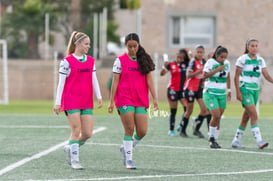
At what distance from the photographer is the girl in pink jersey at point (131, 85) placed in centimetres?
1154

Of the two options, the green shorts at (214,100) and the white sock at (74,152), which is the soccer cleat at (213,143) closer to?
the green shorts at (214,100)

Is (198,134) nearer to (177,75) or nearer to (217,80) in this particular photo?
(177,75)

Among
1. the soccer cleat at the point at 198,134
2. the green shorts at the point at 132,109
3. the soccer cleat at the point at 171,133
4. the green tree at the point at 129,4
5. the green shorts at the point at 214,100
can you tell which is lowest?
the soccer cleat at the point at 171,133

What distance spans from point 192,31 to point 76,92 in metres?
30.2

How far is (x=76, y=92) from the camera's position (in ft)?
37.9

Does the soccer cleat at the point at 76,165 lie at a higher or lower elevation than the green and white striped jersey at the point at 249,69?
lower

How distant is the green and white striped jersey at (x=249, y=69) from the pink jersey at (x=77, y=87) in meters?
3.74

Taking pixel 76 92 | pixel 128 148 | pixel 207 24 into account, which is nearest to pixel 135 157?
pixel 128 148

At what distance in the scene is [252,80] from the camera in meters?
Result: 14.4

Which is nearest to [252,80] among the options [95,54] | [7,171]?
[7,171]

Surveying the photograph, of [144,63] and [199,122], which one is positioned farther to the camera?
[199,122]

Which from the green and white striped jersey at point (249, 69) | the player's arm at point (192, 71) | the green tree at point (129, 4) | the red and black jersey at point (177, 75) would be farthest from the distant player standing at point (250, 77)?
the green tree at point (129, 4)

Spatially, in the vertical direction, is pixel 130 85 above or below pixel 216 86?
above

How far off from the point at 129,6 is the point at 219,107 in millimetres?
67032
